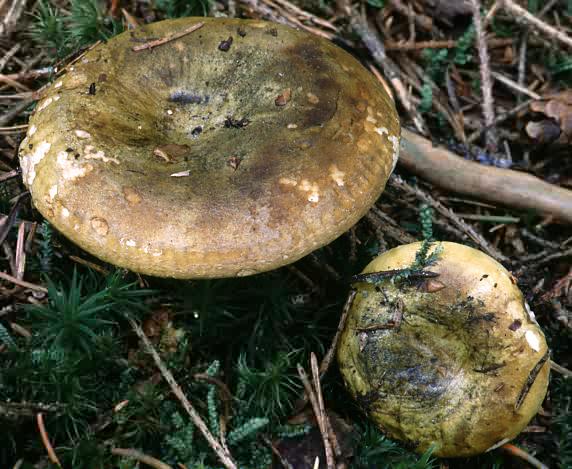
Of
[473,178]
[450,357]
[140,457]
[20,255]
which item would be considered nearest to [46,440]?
[140,457]

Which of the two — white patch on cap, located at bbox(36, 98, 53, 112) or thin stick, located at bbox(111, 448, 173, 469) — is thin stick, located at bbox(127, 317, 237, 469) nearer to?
thin stick, located at bbox(111, 448, 173, 469)

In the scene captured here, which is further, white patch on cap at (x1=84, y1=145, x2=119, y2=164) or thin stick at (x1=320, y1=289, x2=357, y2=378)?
thin stick at (x1=320, y1=289, x2=357, y2=378)

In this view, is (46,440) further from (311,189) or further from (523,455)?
(523,455)

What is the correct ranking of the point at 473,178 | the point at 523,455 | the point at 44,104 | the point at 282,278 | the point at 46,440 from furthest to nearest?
the point at 473,178, the point at 282,278, the point at 523,455, the point at 44,104, the point at 46,440

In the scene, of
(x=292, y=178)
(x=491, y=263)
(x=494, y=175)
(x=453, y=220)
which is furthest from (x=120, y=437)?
(x=494, y=175)

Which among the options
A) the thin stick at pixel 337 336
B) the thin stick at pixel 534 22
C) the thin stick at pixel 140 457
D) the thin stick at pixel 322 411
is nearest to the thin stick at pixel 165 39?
the thin stick at pixel 337 336

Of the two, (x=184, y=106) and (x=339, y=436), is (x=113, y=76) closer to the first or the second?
(x=184, y=106)

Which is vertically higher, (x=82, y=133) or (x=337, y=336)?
(x=82, y=133)

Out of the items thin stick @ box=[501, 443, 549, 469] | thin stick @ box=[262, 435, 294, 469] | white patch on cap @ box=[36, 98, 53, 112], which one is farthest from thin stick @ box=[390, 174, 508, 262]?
white patch on cap @ box=[36, 98, 53, 112]
